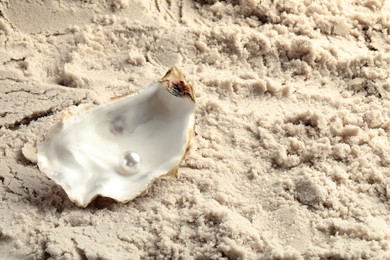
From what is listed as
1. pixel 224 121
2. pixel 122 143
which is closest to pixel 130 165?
pixel 122 143

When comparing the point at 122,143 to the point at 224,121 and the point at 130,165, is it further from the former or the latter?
the point at 224,121

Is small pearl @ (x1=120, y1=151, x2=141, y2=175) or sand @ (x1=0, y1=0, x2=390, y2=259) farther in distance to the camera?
small pearl @ (x1=120, y1=151, x2=141, y2=175)

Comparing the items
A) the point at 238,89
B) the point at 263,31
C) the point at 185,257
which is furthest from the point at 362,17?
the point at 185,257

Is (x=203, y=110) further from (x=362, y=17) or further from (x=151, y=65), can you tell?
(x=362, y=17)

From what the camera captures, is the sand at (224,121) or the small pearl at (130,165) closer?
the sand at (224,121)
